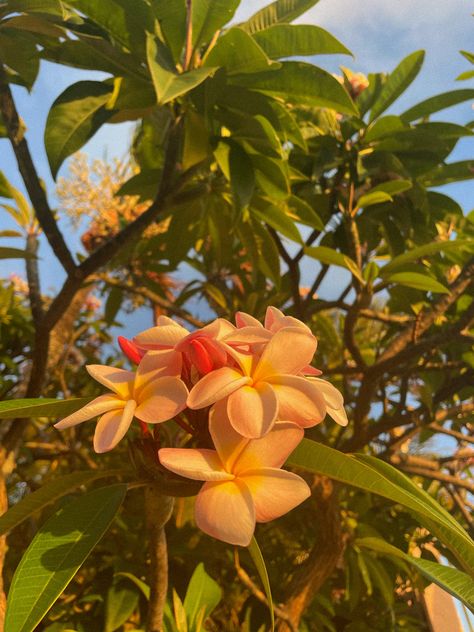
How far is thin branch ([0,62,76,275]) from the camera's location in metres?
0.84

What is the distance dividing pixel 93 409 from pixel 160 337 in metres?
0.08

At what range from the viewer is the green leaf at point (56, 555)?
36 centimetres

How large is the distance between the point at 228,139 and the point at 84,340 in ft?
3.92

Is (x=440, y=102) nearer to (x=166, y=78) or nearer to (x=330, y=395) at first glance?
(x=166, y=78)

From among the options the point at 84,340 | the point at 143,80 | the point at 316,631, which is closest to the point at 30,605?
the point at 143,80

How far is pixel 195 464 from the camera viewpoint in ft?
1.14

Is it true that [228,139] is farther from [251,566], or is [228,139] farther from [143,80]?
[251,566]

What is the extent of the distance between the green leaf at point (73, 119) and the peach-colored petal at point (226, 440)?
1.62ft

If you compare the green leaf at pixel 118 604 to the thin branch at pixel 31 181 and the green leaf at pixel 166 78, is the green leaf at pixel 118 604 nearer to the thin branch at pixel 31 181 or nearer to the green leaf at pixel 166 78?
the thin branch at pixel 31 181

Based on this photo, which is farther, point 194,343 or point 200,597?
point 200,597

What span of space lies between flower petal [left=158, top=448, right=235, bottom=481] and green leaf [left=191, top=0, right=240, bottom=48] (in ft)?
2.18

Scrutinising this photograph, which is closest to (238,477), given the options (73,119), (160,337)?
(160,337)

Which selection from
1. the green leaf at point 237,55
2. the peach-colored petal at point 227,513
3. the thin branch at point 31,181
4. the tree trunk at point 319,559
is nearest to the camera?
the peach-colored petal at point 227,513

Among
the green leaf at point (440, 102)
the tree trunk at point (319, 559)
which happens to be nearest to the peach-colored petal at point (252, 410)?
the tree trunk at point (319, 559)
